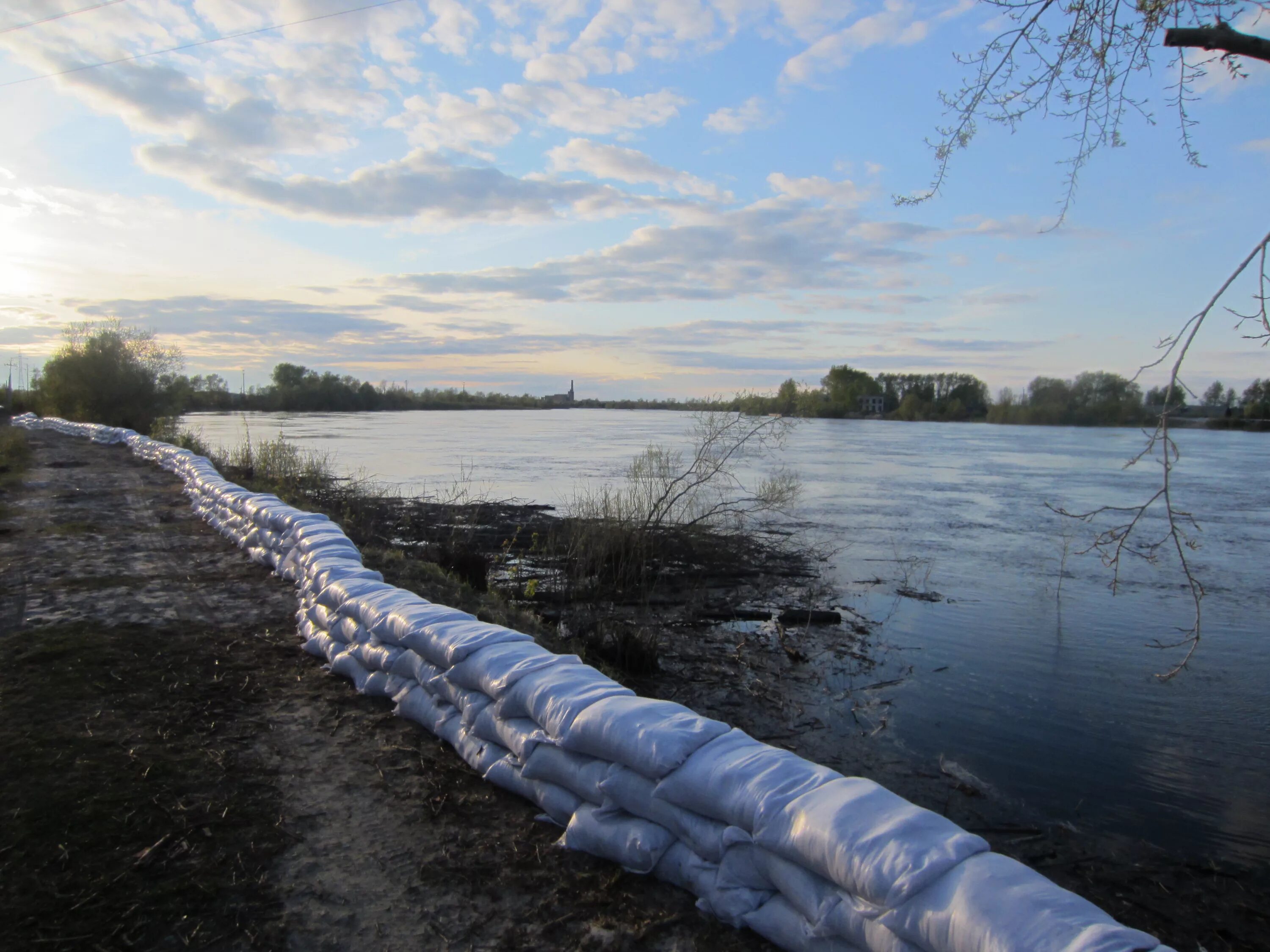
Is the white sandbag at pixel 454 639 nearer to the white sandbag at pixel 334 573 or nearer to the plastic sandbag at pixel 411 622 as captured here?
the plastic sandbag at pixel 411 622

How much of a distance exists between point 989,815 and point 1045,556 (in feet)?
27.8

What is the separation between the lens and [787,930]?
213 centimetres

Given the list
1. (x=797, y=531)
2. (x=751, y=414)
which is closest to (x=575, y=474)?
(x=797, y=531)

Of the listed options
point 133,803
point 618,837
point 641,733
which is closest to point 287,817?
point 133,803

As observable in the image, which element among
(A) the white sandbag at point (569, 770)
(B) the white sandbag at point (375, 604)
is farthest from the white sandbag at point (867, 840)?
(B) the white sandbag at point (375, 604)

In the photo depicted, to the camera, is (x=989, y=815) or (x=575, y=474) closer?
(x=989, y=815)

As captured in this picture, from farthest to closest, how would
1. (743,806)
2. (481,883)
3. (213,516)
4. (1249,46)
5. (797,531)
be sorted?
(797,531) → (213,516) → (1249,46) → (481,883) → (743,806)

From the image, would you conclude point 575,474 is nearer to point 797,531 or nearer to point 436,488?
point 436,488

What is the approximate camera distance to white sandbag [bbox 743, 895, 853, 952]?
2020mm

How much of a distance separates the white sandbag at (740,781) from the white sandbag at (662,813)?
0.03 meters

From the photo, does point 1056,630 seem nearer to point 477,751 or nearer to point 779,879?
point 477,751

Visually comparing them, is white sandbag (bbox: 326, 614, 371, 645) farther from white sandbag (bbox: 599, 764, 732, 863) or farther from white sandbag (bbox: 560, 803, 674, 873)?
white sandbag (bbox: 599, 764, 732, 863)

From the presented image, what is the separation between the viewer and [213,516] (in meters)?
9.03

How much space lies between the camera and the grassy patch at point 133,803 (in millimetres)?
2264
